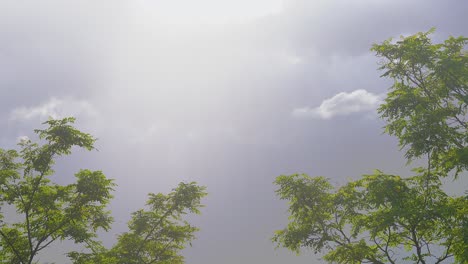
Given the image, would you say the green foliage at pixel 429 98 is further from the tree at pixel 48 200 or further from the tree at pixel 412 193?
the tree at pixel 48 200

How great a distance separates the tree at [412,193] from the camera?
15.8 m

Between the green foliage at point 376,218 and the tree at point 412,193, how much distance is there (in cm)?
5

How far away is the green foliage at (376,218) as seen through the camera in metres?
15.7

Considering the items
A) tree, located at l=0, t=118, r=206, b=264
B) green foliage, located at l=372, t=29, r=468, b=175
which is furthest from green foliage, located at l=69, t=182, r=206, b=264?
green foliage, located at l=372, t=29, r=468, b=175

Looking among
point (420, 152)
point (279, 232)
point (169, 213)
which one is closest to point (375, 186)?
point (420, 152)

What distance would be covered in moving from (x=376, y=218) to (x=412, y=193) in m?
2.10

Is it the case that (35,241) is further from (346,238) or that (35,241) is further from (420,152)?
(420,152)

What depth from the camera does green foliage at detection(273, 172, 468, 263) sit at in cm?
1566

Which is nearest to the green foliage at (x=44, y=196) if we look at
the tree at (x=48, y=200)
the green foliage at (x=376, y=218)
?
the tree at (x=48, y=200)

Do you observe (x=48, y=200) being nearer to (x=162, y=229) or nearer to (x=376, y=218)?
(x=162, y=229)

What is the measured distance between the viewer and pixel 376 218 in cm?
1681

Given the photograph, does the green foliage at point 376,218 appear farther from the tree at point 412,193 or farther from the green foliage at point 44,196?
the green foliage at point 44,196

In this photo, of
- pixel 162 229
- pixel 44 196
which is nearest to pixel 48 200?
pixel 44 196

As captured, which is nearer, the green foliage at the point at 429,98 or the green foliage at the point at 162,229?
the green foliage at the point at 429,98
